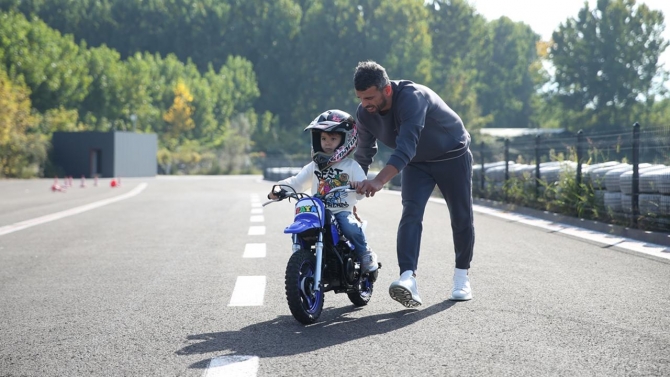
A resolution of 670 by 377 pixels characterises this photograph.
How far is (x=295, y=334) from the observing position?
547 centimetres

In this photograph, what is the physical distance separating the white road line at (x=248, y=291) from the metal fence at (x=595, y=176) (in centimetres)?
642

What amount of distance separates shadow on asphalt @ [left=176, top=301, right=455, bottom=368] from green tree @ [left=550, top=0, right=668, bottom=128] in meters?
87.0

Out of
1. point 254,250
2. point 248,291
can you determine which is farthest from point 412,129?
point 254,250

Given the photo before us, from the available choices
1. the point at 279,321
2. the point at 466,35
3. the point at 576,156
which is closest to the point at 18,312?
the point at 279,321

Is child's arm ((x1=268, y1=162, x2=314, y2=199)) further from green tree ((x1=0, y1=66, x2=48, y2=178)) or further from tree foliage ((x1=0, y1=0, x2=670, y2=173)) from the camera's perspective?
tree foliage ((x1=0, y1=0, x2=670, y2=173))

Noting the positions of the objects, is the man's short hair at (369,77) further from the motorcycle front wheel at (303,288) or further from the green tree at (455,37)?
the green tree at (455,37)

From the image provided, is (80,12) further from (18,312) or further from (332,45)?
(18,312)

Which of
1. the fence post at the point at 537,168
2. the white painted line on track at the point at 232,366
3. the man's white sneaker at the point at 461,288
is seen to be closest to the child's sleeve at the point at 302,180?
the man's white sneaker at the point at 461,288

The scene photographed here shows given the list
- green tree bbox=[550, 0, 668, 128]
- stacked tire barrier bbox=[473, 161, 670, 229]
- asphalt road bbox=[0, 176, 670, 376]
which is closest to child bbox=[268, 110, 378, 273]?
asphalt road bbox=[0, 176, 670, 376]

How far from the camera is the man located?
Result: 6.13 m

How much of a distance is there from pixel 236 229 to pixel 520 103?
109046 millimetres

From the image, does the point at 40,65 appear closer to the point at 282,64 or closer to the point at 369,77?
the point at 282,64

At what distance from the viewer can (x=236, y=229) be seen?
1373cm

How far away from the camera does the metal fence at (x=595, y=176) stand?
1265 cm
